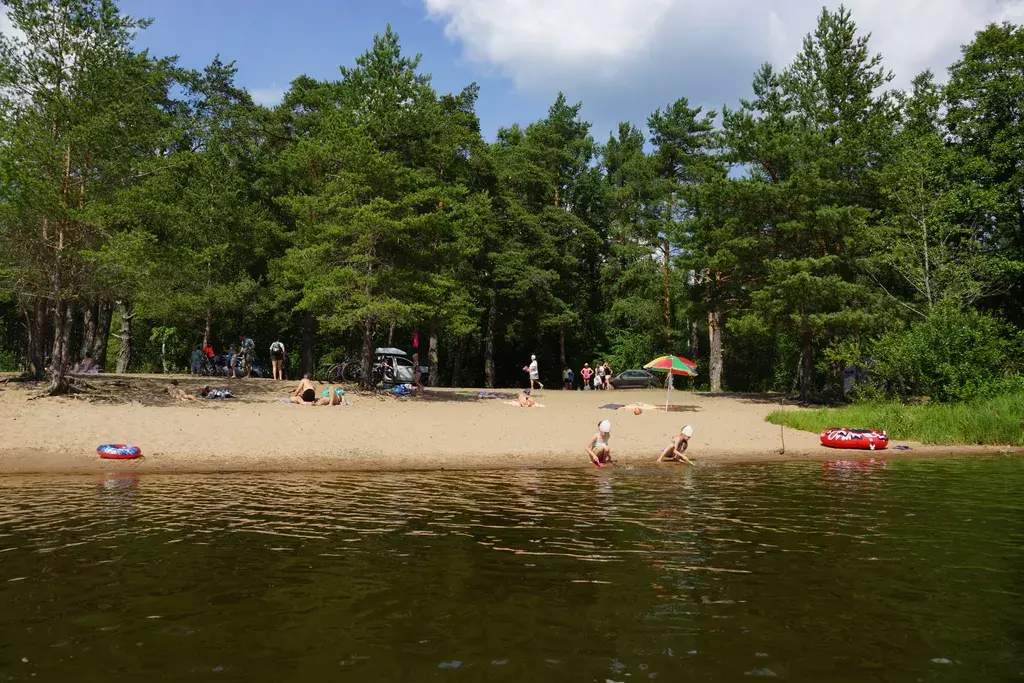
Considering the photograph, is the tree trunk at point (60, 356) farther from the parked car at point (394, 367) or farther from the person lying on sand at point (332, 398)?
the parked car at point (394, 367)

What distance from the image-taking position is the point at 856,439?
71.7 feet

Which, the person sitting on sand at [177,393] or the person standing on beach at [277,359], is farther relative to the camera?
the person standing on beach at [277,359]

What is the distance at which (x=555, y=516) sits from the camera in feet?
36.3

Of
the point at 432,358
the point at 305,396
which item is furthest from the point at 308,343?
the point at 305,396

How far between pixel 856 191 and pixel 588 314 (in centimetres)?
2258

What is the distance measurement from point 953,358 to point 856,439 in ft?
26.2

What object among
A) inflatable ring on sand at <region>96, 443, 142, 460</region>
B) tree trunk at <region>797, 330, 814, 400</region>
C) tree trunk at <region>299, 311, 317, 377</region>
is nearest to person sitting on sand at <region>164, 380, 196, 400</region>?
inflatable ring on sand at <region>96, 443, 142, 460</region>

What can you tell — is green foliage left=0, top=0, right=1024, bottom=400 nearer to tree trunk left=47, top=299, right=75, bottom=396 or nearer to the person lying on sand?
tree trunk left=47, top=299, right=75, bottom=396

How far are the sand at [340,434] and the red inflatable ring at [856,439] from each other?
48 centimetres

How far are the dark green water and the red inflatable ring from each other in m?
8.80

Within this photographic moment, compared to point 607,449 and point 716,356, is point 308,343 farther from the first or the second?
point 716,356

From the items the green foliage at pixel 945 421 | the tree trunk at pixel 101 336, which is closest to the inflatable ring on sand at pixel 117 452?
the green foliage at pixel 945 421

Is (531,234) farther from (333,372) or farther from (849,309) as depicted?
(849,309)

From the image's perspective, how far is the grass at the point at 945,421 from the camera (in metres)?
23.1
